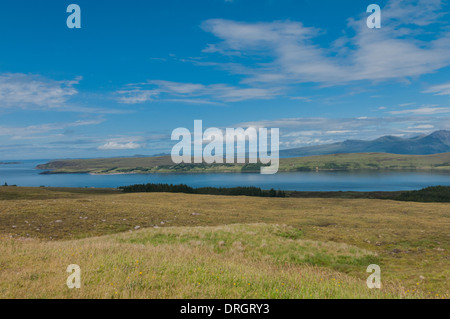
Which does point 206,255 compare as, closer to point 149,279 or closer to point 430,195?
point 149,279

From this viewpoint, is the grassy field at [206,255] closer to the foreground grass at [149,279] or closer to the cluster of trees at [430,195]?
the foreground grass at [149,279]

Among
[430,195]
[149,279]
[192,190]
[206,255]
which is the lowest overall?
[430,195]

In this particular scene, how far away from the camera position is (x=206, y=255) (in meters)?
13.7

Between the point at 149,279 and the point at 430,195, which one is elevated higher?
the point at 149,279

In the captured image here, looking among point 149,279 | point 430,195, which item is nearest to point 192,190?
point 430,195

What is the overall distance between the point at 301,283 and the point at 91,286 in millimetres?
6411

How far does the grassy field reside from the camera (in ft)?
26.5

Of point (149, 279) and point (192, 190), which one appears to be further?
Answer: point (192, 190)

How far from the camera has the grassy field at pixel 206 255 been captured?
8.08 m

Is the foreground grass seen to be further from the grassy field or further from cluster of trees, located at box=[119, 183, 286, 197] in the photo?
cluster of trees, located at box=[119, 183, 286, 197]

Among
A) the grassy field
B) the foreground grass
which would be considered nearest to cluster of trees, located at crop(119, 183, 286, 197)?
the grassy field
